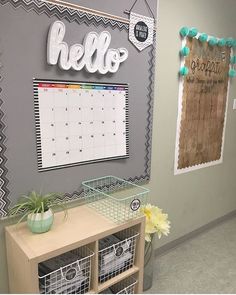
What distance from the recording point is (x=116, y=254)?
1516 millimetres

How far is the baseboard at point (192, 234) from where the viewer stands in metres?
2.33

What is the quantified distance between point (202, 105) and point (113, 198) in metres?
1.32

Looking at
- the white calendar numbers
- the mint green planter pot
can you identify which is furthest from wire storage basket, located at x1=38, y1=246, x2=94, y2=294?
the white calendar numbers

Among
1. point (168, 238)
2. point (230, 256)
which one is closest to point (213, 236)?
point (230, 256)

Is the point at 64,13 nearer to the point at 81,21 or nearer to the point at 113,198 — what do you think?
the point at 81,21

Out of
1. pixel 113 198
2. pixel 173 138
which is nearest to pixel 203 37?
pixel 173 138

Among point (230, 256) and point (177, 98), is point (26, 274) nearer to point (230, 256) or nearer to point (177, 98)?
point (177, 98)

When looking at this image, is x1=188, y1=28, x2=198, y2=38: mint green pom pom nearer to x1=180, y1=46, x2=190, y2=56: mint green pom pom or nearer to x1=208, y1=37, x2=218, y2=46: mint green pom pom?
x1=180, y1=46, x2=190, y2=56: mint green pom pom

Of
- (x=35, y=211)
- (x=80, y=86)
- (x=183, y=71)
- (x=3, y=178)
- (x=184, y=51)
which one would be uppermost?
(x=184, y=51)

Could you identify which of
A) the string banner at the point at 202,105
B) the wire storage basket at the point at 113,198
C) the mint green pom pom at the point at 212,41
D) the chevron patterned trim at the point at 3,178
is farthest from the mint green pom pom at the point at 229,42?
the chevron patterned trim at the point at 3,178

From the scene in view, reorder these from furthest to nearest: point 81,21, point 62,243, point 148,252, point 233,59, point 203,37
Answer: point 233,59 < point 203,37 < point 148,252 < point 81,21 < point 62,243

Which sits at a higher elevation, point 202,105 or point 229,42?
point 229,42

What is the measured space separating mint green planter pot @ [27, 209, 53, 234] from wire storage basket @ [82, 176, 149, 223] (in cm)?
36

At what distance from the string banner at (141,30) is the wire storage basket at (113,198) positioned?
0.93m
